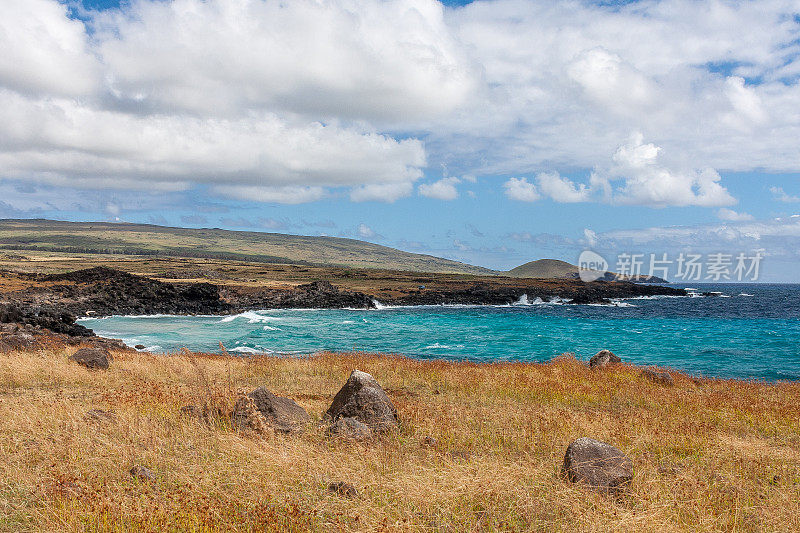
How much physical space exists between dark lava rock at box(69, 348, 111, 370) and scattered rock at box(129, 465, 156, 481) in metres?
10.7

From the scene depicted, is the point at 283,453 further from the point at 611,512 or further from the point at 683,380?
the point at 683,380

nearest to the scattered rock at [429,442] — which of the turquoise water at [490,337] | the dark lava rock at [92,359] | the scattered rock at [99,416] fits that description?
the scattered rock at [99,416]

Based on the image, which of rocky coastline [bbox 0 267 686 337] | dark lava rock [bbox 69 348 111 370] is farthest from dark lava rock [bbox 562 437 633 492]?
rocky coastline [bbox 0 267 686 337]

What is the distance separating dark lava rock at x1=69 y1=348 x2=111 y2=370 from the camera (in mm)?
15266

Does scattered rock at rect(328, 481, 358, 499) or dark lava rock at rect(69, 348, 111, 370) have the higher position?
scattered rock at rect(328, 481, 358, 499)

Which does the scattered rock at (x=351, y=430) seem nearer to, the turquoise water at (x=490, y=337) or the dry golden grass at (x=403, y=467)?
the dry golden grass at (x=403, y=467)

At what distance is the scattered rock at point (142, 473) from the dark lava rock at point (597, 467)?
5.50m

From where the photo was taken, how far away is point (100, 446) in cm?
707

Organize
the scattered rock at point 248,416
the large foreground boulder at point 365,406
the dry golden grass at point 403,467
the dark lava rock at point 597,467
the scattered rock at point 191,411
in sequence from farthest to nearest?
the large foreground boulder at point 365,406, the scattered rock at point 191,411, the scattered rock at point 248,416, the dark lava rock at point 597,467, the dry golden grass at point 403,467

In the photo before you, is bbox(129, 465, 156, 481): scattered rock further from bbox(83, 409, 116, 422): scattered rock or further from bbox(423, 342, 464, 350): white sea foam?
bbox(423, 342, 464, 350): white sea foam

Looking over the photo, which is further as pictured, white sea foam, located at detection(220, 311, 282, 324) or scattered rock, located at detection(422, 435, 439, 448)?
white sea foam, located at detection(220, 311, 282, 324)

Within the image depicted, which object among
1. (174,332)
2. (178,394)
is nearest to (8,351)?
(178,394)

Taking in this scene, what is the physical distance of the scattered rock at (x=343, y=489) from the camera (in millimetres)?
5734

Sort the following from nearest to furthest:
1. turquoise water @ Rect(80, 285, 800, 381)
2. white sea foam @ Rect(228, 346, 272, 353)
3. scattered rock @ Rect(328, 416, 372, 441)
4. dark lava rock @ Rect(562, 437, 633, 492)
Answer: dark lava rock @ Rect(562, 437, 633, 492) < scattered rock @ Rect(328, 416, 372, 441) < white sea foam @ Rect(228, 346, 272, 353) < turquoise water @ Rect(80, 285, 800, 381)
